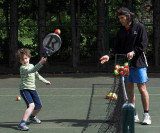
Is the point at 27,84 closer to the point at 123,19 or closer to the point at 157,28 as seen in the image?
the point at 123,19

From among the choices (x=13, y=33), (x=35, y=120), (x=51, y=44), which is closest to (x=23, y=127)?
(x=35, y=120)

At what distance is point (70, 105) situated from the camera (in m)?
8.03

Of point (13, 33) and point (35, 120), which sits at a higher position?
point (13, 33)

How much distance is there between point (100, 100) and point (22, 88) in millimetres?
2765

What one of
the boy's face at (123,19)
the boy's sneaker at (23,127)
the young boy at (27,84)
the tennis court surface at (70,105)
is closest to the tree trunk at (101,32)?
the tennis court surface at (70,105)

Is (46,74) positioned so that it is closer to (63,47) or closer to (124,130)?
(63,47)

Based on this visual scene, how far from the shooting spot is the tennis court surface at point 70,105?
6133 millimetres

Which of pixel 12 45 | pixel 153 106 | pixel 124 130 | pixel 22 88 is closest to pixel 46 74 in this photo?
pixel 12 45

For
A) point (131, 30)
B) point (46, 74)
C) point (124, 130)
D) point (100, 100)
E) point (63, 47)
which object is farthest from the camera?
point (63, 47)

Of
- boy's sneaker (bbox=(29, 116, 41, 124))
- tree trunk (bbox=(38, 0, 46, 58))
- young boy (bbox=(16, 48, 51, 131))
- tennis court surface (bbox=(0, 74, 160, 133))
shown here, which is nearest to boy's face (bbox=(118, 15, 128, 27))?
young boy (bbox=(16, 48, 51, 131))

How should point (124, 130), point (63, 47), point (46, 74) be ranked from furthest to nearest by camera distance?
1. point (63, 47)
2. point (46, 74)
3. point (124, 130)

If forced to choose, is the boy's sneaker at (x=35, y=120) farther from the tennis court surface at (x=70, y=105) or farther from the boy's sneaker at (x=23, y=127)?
the boy's sneaker at (x=23, y=127)

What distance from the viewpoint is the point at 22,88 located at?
611 cm

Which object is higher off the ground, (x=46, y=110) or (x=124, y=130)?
(x=124, y=130)
